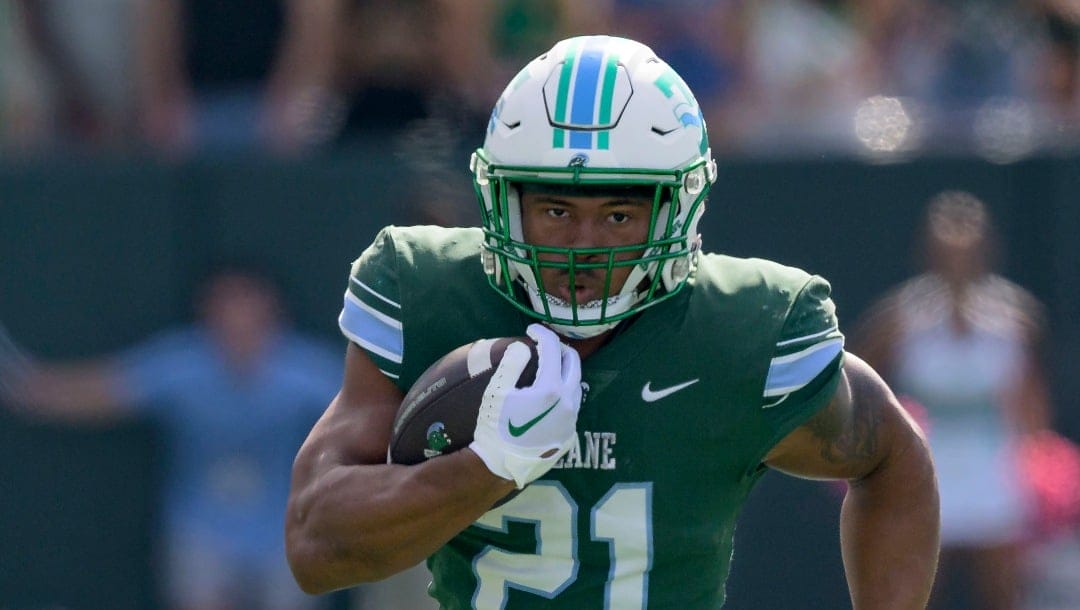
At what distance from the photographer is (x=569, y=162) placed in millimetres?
2771

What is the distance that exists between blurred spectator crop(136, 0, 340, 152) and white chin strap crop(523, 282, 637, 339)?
3.86 m

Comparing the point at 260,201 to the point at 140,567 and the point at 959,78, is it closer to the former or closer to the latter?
the point at 140,567

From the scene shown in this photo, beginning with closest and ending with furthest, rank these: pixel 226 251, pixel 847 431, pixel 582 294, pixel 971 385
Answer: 1. pixel 582 294
2. pixel 847 431
3. pixel 971 385
4. pixel 226 251

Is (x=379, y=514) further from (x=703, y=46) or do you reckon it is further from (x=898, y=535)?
(x=703, y=46)

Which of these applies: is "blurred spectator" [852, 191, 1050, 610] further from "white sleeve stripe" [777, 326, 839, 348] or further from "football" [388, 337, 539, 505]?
"football" [388, 337, 539, 505]

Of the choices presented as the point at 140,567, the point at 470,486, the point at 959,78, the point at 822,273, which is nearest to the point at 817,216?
the point at 822,273

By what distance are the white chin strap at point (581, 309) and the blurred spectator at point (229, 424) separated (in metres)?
3.60

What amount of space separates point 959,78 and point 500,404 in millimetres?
4823

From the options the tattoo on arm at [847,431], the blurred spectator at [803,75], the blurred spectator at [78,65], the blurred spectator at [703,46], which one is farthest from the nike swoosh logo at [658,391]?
the blurred spectator at [78,65]

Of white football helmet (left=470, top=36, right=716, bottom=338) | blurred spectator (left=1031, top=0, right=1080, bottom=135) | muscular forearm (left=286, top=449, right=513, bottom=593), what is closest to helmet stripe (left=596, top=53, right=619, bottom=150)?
white football helmet (left=470, top=36, right=716, bottom=338)

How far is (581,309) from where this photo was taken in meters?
2.77

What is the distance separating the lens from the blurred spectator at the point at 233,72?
21.5ft

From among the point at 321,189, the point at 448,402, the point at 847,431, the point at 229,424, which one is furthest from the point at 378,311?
the point at 321,189

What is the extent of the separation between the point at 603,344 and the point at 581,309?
5.3 inches
